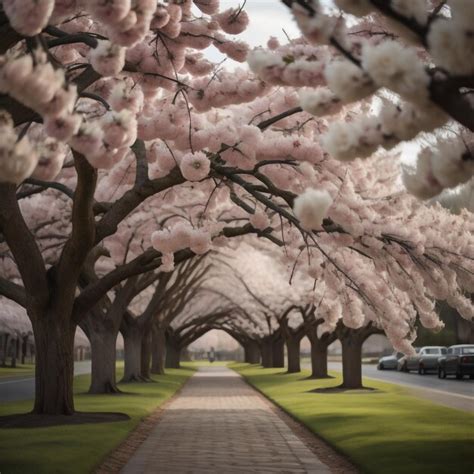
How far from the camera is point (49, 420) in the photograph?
1470cm

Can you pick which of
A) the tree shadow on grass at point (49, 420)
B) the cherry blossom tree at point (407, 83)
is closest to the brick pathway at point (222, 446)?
the tree shadow on grass at point (49, 420)

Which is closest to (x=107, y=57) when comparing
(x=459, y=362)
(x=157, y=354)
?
(x=459, y=362)

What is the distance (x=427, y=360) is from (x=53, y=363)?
3305cm

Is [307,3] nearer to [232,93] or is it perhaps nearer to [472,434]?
[232,93]

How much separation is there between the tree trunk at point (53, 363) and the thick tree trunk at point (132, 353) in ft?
54.1

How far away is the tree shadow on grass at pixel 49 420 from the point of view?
14453 mm

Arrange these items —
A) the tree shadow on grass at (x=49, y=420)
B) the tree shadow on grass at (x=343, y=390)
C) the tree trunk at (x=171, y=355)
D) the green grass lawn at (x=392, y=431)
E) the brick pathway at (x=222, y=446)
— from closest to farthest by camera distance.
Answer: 1. the green grass lawn at (x=392, y=431)
2. the brick pathway at (x=222, y=446)
3. the tree shadow on grass at (x=49, y=420)
4. the tree shadow on grass at (x=343, y=390)
5. the tree trunk at (x=171, y=355)

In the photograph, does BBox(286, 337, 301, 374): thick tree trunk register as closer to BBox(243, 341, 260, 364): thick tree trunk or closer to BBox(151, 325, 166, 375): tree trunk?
BBox(151, 325, 166, 375): tree trunk

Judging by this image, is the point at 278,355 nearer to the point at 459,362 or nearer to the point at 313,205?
the point at 459,362

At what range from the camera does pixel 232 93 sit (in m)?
10.1

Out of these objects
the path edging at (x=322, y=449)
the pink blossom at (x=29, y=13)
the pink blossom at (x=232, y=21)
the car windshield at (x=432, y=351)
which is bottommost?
the path edging at (x=322, y=449)

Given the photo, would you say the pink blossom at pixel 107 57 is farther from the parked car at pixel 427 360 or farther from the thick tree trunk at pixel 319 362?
the parked car at pixel 427 360

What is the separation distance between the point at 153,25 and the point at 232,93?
81.0 inches

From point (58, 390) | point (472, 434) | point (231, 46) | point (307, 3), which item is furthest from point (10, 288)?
point (307, 3)
